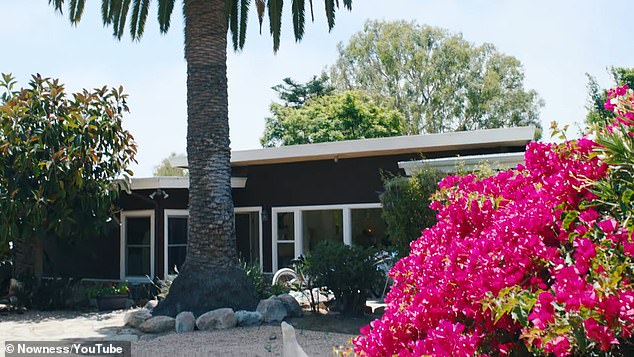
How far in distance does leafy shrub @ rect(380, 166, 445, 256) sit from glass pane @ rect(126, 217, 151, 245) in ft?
25.6

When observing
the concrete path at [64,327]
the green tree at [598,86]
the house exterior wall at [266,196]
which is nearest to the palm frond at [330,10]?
the house exterior wall at [266,196]

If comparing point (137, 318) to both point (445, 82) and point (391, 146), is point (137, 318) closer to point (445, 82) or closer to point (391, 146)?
point (391, 146)

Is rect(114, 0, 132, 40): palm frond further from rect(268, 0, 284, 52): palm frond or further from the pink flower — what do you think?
the pink flower

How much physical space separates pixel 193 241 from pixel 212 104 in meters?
2.41

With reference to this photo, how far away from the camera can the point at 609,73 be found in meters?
33.3

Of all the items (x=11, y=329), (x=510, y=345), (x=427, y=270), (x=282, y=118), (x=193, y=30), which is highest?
(x=282, y=118)

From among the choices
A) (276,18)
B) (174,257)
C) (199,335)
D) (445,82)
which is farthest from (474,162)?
(445,82)

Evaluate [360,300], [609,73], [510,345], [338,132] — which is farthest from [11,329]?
[609,73]

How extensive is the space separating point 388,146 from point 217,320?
5.61 meters

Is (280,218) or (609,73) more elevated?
(609,73)

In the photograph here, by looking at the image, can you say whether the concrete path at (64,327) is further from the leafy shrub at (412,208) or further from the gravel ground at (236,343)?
the leafy shrub at (412,208)

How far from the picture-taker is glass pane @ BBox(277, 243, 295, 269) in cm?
1542

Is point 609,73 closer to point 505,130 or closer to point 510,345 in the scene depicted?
point 505,130

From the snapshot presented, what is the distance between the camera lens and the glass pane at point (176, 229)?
617 inches
